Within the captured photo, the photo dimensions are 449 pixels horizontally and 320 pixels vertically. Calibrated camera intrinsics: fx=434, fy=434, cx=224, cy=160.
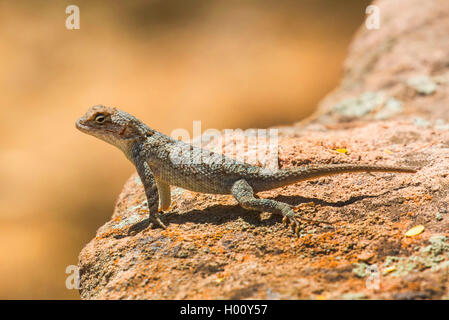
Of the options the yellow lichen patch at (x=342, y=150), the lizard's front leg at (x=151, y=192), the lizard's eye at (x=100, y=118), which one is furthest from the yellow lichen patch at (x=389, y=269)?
the lizard's eye at (x=100, y=118)

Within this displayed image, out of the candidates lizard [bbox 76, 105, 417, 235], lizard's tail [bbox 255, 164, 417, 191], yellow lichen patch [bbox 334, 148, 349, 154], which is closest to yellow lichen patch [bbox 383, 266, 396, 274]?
lizard [bbox 76, 105, 417, 235]

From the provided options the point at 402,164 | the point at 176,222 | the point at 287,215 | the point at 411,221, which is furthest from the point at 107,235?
the point at 402,164

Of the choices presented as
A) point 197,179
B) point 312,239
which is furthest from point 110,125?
point 312,239

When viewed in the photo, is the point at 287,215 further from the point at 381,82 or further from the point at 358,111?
the point at 381,82

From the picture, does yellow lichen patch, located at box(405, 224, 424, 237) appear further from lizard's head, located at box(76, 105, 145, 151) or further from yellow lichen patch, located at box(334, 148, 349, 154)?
lizard's head, located at box(76, 105, 145, 151)

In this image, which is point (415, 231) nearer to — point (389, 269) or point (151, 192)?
point (389, 269)

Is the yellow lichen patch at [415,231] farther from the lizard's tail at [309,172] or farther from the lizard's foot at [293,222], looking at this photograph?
the lizard's foot at [293,222]
